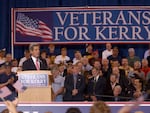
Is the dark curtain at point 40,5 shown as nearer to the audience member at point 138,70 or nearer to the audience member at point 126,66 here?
the audience member at point 126,66

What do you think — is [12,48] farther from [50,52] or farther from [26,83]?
[26,83]

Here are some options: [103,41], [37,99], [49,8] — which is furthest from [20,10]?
[37,99]

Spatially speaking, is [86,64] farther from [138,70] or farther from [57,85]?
[57,85]

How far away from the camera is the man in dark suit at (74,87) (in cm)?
1110

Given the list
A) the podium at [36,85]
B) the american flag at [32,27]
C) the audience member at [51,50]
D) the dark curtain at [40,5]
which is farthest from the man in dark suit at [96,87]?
the dark curtain at [40,5]

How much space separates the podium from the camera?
9683 mm

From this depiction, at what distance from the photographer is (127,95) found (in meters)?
11.7

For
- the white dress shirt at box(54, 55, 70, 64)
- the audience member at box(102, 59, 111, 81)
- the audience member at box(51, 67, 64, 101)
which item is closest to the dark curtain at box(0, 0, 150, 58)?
the white dress shirt at box(54, 55, 70, 64)

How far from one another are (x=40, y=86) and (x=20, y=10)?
879 centimetres

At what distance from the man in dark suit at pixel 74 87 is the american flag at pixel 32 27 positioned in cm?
668

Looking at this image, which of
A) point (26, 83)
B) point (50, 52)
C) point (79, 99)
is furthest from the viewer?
point (50, 52)

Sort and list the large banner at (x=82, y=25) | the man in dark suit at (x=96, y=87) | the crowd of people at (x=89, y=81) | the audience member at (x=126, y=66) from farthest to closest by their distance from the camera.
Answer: the large banner at (x=82, y=25) → the audience member at (x=126, y=66) → the man in dark suit at (x=96, y=87) → the crowd of people at (x=89, y=81)

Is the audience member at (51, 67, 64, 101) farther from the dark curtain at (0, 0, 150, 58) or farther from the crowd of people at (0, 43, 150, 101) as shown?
the dark curtain at (0, 0, 150, 58)

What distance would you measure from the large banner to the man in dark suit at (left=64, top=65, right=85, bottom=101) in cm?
657
